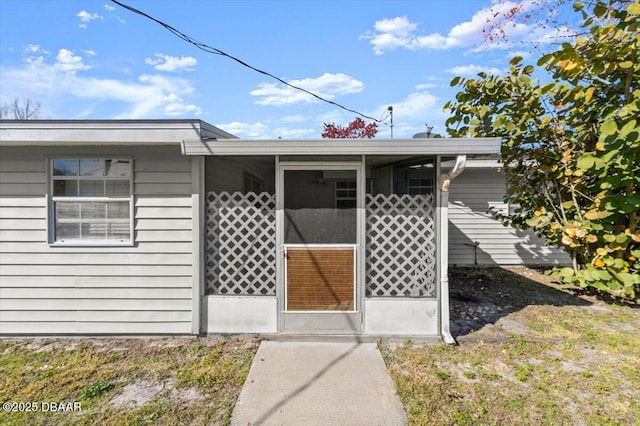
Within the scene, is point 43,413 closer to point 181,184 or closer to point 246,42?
point 181,184

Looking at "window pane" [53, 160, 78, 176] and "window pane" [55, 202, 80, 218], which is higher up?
"window pane" [53, 160, 78, 176]

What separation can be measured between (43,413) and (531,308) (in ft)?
20.0

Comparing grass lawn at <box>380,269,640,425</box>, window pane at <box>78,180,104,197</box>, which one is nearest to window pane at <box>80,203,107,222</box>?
window pane at <box>78,180,104,197</box>

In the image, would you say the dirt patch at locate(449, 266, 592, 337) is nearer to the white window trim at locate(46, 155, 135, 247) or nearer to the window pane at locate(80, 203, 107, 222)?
the white window trim at locate(46, 155, 135, 247)

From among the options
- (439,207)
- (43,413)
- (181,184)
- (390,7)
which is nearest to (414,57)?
(390,7)

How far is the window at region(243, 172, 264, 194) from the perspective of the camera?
214 inches

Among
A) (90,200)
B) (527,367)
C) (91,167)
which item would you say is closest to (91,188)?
(90,200)

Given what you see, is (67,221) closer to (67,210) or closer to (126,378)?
(67,210)

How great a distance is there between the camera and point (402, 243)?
395 cm

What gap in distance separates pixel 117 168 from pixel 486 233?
804 cm

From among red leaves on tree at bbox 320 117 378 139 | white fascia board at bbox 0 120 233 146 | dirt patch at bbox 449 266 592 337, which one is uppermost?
red leaves on tree at bbox 320 117 378 139

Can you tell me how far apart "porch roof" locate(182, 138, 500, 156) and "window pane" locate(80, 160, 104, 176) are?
3.81 ft

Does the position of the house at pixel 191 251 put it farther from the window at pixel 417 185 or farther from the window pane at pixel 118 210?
the window at pixel 417 185

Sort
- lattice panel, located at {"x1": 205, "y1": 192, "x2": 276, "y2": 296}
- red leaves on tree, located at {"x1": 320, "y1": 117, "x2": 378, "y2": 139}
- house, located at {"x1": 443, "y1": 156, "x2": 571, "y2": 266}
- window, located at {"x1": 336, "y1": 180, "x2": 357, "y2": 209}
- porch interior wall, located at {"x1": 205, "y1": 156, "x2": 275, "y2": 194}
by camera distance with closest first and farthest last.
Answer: lattice panel, located at {"x1": 205, "y1": 192, "x2": 276, "y2": 296}, window, located at {"x1": 336, "y1": 180, "x2": 357, "y2": 209}, porch interior wall, located at {"x1": 205, "y1": 156, "x2": 275, "y2": 194}, house, located at {"x1": 443, "y1": 156, "x2": 571, "y2": 266}, red leaves on tree, located at {"x1": 320, "y1": 117, "x2": 378, "y2": 139}
